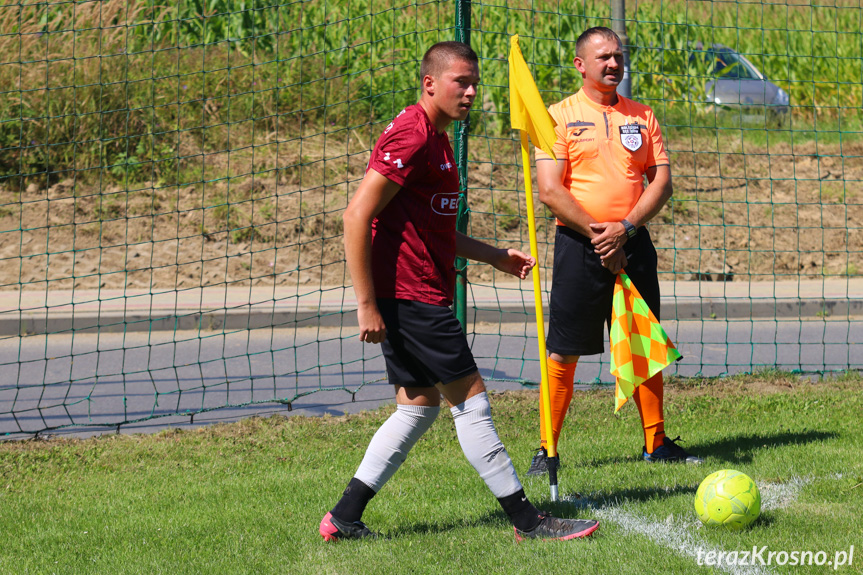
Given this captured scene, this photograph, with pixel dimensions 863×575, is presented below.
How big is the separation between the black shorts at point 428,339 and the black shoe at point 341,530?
26.0 inches

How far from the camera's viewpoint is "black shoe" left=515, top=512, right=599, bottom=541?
3.63 metres

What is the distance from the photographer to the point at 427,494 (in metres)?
4.36

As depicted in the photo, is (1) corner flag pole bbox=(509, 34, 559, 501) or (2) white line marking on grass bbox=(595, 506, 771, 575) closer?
(2) white line marking on grass bbox=(595, 506, 771, 575)

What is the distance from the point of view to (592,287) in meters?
4.65

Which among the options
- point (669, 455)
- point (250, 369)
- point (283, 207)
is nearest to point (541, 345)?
point (669, 455)

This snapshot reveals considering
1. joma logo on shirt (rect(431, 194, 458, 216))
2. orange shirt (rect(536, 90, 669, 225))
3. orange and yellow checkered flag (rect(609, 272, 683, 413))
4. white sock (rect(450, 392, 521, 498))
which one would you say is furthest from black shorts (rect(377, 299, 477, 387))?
orange shirt (rect(536, 90, 669, 225))

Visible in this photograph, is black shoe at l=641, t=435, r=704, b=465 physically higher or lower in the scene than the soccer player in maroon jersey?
lower

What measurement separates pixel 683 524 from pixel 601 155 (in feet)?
5.77

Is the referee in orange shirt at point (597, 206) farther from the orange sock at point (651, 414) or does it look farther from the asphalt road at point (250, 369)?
the asphalt road at point (250, 369)

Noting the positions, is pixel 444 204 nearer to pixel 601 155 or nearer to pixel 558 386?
pixel 601 155

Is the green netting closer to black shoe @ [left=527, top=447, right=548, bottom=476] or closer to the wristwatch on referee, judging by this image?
black shoe @ [left=527, top=447, right=548, bottom=476]

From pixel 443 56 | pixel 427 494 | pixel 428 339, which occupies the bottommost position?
pixel 427 494

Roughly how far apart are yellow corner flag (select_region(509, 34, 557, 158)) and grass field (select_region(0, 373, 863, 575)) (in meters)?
1.57

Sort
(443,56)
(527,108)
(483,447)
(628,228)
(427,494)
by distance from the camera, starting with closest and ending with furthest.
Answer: (443,56) → (483,447) → (527,108) → (427,494) → (628,228)
